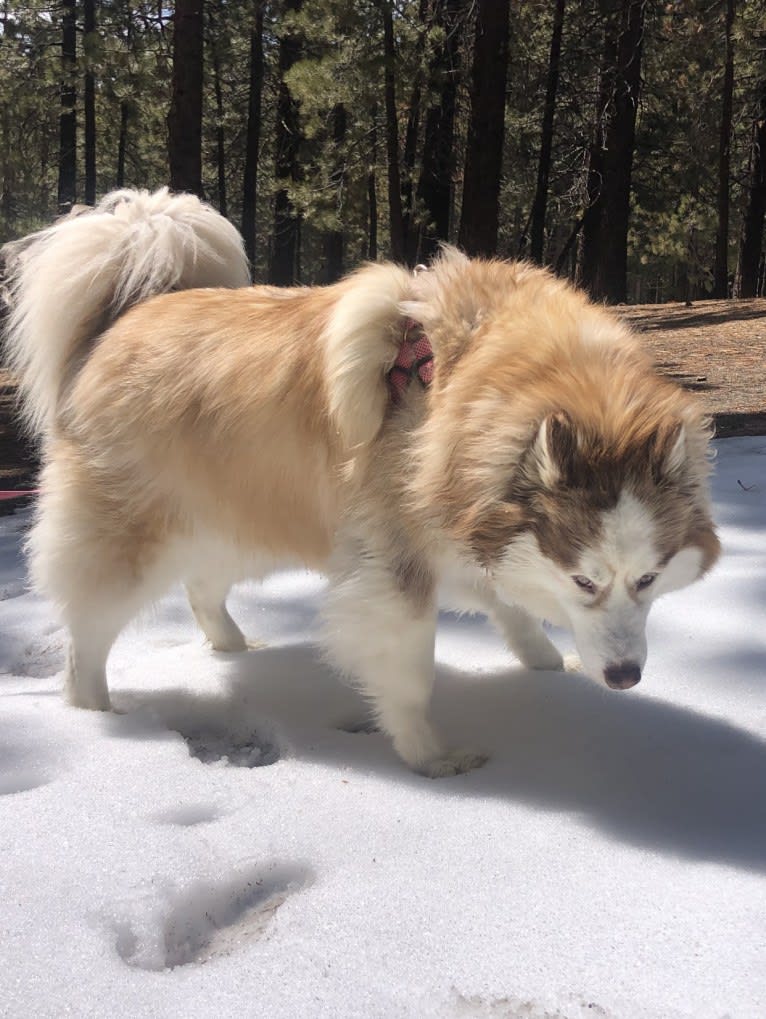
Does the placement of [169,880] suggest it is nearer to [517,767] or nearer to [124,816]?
[124,816]

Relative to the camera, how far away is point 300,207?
1560 centimetres

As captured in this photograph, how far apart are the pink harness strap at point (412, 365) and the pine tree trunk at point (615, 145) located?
11261 millimetres

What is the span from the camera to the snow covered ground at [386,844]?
1.82 m

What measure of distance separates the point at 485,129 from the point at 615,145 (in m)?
5.83

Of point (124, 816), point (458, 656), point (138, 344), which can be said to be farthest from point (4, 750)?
point (458, 656)

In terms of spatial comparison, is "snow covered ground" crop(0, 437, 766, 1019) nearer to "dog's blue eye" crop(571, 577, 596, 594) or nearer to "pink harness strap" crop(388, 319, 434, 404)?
"dog's blue eye" crop(571, 577, 596, 594)

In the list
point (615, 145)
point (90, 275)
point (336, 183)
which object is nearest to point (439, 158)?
point (336, 183)

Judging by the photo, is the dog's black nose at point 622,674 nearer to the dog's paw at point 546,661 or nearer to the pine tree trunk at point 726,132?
the dog's paw at point 546,661

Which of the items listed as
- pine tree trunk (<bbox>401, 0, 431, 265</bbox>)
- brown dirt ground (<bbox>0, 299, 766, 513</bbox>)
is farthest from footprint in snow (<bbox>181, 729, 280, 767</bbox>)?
pine tree trunk (<bbox>401, 0, 431, 265</bbox>)

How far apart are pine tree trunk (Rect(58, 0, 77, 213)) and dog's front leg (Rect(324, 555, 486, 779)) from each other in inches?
635

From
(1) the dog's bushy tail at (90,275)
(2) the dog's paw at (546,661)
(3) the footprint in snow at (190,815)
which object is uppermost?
(1) the dog's bushy tail at (90,275)

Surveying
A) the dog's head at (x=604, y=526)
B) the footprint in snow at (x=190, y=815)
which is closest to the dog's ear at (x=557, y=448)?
the dog's head at (x=604, y=526)

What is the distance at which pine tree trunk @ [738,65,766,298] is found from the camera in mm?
19641

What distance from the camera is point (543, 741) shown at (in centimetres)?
298
